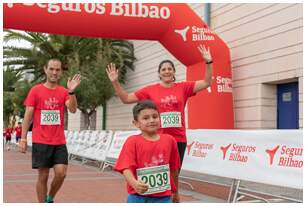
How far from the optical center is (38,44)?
2097 cm

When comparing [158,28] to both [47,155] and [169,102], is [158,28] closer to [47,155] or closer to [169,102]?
[169,102]

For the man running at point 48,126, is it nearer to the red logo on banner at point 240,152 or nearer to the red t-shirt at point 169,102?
the red t-shirt at point 169,102

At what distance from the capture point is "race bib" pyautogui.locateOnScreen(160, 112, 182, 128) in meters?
5.28

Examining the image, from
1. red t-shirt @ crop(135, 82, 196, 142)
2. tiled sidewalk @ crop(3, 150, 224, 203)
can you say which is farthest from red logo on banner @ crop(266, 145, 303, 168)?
tiled sidewalk @ crop(3, 150, 224, 203)

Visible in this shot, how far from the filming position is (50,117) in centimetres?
564

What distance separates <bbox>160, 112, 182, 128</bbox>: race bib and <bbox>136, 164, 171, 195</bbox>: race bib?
160 cm

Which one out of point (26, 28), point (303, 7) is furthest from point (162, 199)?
point (303, 7)

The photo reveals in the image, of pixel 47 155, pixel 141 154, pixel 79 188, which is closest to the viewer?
pixel 141 154

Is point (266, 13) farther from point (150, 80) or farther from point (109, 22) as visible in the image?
point (150, 80)

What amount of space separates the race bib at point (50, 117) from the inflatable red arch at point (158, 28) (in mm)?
3882

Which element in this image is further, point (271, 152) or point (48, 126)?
point (271, 152)

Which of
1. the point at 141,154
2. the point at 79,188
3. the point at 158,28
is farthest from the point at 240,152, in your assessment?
the point at 158,28

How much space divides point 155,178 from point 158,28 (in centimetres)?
681

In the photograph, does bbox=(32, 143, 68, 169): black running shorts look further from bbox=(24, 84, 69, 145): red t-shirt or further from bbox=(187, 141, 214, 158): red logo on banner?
bbox=(187, 141, 214, 158): red logo on banner
